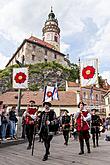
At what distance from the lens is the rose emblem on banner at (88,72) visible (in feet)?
54.7

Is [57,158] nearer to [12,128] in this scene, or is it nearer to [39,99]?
[12,128]

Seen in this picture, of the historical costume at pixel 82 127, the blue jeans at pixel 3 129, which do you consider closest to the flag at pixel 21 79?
the blue jeans at pixel 3 129

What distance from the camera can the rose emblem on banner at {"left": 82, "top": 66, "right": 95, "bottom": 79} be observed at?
16688mm

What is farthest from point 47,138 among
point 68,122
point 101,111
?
point 101,111

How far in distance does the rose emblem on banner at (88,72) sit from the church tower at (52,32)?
94.4m

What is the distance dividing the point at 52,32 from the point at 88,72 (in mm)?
101738

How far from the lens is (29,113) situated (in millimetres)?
11195

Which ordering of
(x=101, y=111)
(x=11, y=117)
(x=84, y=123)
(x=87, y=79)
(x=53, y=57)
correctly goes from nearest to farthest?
1. (x=84, y=123)
2. (x=11, y=117)
3. (x=87, y=79)
4. (x=101, y=111)
5. (x=53, y=57)

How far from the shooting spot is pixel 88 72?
Answer: 55.5ft

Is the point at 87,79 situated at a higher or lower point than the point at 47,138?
higher

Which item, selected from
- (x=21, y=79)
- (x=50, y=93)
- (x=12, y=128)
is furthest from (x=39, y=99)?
(x=12, y=128)

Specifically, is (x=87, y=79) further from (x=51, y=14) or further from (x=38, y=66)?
(x=51, y=14)

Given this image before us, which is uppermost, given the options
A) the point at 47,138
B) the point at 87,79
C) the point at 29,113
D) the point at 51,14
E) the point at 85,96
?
the point at 51,14

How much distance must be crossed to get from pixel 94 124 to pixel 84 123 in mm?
3145
